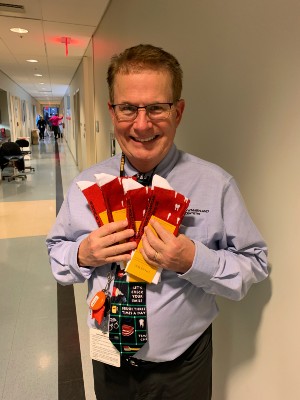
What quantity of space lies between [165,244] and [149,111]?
0.40m

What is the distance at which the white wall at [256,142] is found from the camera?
0.92 metres

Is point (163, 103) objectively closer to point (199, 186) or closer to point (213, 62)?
point (199, 186)

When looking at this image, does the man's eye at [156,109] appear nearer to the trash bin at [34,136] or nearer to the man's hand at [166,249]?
the man's hand at [166,249]

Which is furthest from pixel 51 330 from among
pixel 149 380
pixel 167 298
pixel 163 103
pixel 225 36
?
pixel 225 36

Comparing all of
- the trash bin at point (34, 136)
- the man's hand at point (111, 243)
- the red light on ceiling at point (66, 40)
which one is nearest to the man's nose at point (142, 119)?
the man's hand at point (111, 243)

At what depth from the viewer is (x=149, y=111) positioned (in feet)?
2.97

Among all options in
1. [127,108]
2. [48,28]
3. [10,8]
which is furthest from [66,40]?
[127,108]

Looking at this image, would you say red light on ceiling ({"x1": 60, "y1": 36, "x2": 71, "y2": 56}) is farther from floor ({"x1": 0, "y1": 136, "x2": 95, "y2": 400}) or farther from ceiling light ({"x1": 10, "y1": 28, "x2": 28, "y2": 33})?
floor ({"x1": 0, "y1": 136, "x2": 95, "y2": 400})

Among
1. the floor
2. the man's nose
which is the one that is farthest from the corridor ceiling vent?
the man's nose

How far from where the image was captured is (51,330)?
2.38 m

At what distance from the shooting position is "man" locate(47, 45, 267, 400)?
862 millimetres

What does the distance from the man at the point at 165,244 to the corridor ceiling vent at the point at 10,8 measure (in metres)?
3.59

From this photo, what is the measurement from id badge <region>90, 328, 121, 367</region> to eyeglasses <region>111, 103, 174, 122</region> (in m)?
0.72

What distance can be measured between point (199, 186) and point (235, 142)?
1.17 ft
